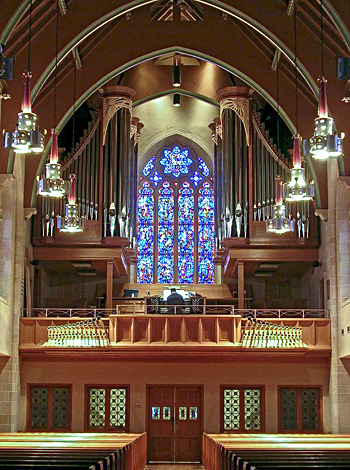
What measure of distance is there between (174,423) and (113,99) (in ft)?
34.1

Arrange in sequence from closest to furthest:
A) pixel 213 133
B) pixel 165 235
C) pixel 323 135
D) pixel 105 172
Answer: pixel 323 135 < pixel 105 172 < pixel 213 133 < pixel 165 235

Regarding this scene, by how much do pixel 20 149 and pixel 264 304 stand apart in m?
17.4

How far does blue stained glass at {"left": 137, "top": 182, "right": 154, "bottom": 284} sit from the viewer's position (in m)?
35.2

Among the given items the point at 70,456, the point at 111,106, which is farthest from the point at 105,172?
the point at 70,456

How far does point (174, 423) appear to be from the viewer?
27.8 metres

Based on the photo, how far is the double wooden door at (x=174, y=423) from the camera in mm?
27656

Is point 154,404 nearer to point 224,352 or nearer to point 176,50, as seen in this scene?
point 224,352

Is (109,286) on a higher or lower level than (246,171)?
lower

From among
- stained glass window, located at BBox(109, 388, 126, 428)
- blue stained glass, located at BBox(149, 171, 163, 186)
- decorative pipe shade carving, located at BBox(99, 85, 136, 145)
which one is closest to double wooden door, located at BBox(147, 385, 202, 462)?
stained glass window, located at BBox(109, 388, 126, 428)

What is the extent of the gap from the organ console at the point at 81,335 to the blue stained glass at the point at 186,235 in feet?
28.4

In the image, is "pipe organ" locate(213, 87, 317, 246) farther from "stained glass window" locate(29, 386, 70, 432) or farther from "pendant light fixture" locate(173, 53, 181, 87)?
"stained glass window" locate(29, 386, 70, 432)

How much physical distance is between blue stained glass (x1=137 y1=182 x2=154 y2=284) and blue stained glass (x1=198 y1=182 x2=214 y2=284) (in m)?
1.84

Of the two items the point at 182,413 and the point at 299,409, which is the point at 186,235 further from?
the point at 299,409

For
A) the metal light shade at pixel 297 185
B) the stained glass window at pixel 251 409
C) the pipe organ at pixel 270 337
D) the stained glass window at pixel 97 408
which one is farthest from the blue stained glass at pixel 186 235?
the metal light shade at pixel 297 185
